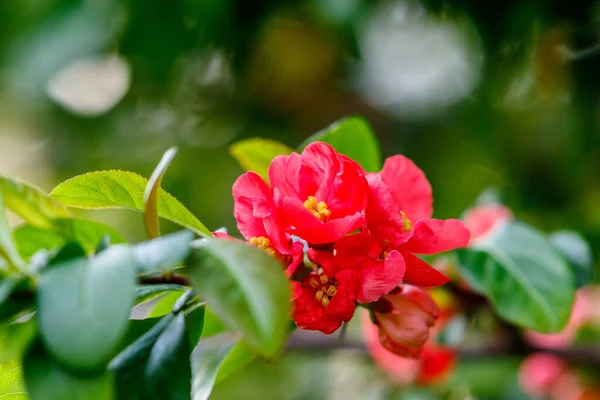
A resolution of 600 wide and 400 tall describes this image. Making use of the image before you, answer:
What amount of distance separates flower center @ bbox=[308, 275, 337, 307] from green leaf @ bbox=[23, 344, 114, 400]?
172 mm

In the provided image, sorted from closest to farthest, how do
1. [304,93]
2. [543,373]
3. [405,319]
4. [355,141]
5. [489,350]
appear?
1. [405,319]
2. [355,141]
3. [489,350]
4. [543,373]
5. [304,93]

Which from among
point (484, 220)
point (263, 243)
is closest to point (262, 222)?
point (263, 243)

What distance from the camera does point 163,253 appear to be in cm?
36

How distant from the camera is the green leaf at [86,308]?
298 millimetres

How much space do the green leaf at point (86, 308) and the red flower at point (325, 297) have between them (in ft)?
0.54

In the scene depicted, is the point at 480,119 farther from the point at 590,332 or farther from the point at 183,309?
the point at 183,309

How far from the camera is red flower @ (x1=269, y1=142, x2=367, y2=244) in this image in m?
0.44

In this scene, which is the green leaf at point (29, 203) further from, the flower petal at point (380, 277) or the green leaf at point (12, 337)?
the flower petal at point (380, 277)

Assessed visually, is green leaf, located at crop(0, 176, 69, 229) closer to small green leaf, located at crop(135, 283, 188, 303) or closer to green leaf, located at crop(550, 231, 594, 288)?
small green leaf, located at crop(135, 283, 188, 303)

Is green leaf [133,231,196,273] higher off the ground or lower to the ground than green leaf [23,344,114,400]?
higher

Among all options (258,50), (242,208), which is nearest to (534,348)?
(242,208)

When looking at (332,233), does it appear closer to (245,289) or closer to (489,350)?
(245,289)

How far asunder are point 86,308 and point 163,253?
0.06 meters

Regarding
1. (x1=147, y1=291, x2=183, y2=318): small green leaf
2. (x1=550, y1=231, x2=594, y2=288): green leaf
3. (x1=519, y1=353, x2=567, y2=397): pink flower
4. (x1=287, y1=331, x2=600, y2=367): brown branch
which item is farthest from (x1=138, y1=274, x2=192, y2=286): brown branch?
(x1=519, y1=353, x2=567, y2=397): pink flower
